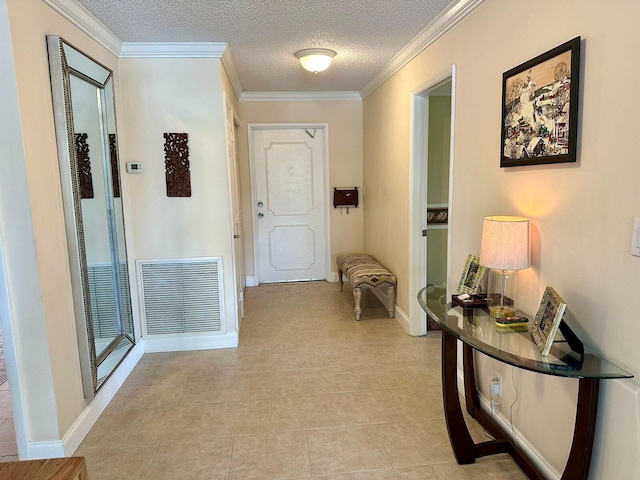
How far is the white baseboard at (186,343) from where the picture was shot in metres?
3.31

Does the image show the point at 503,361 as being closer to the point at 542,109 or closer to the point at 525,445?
the point at 525,445

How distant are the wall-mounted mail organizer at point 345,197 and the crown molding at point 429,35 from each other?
1430 mm

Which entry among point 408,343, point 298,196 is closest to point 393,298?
point 408,343

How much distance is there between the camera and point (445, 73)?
262cm

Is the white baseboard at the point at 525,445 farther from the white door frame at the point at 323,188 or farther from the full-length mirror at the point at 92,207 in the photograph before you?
the white door frame at the point at 323,188

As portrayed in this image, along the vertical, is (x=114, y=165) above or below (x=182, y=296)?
above

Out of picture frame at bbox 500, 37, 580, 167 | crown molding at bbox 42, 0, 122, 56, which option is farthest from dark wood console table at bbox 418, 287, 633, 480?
crown molding at bbox 42, 0, 122, 56

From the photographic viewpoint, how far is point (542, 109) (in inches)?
66.3

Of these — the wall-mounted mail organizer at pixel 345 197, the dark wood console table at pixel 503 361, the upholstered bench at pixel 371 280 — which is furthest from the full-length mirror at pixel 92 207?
the wall-mounted mail organizer at pixel 345 197

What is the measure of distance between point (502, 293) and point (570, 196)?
1.77 ft

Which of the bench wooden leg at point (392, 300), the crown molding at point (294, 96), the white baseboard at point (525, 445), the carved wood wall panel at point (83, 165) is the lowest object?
the white baseboard at point (525, 445)

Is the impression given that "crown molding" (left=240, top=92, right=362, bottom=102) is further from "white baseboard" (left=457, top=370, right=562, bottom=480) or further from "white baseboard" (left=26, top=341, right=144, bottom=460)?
"white baseboard" (left=457, top=370, right=562, bottom=480)

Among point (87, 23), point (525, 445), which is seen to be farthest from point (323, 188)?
point (525, 445)

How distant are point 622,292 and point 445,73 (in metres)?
1.78
